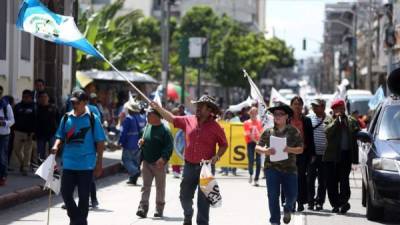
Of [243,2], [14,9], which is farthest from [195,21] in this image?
[14,9]

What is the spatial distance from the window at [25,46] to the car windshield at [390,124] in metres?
11.2

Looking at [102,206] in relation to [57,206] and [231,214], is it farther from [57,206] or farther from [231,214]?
[231,214]

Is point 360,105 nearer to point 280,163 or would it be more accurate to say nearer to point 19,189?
point 19,189

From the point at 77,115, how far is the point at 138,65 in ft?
101

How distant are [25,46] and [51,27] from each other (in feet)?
36.7

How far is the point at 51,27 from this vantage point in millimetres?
11250

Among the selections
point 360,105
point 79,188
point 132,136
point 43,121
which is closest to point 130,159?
point 132,136

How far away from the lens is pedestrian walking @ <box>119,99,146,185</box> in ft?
57.9

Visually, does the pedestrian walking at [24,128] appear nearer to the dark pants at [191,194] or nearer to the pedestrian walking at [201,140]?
the dark pants at [191,194]

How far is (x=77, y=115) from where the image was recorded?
34.1 feet

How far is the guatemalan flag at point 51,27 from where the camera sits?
436 inches

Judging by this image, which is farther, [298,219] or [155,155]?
[155,155]

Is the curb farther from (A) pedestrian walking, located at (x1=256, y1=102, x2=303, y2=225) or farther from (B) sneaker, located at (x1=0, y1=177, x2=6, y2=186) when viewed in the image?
(A) pedestrian walking, located at (x1=256, y1=102, x2=303, y2=225)

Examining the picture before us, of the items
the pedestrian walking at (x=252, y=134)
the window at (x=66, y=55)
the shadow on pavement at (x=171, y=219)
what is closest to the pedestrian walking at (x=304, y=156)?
the shadow on pavement at (x=171, y=219)
